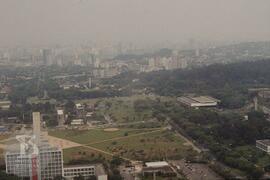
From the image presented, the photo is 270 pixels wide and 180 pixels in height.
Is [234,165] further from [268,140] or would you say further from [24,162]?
[24,162]

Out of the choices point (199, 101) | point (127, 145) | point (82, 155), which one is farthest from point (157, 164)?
point (199, 101)

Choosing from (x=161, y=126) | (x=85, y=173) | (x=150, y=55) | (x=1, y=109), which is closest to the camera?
(x=85, y=173)

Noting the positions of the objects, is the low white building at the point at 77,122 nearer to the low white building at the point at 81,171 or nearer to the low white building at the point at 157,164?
the low white building at the point at 157,164

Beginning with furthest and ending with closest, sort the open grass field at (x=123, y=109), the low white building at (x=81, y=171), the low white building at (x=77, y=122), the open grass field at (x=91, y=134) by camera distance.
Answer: the open grass field at (x=123, y=109), the low white building at (x=77, y=122), the open grass field at (x=91, y=134), the low white building at (x=81, y=171)

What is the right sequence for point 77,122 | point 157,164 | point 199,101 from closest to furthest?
point 157,164 → point 77,122 → point 199,101

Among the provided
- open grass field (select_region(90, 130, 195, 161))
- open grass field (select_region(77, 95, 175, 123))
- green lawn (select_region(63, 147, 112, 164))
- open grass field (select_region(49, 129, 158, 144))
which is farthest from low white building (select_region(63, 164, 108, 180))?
open grass field (select_region(77, 95, 175, 123))

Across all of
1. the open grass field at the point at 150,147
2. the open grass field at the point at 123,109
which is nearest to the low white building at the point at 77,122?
the open grass field at the point at 123,109

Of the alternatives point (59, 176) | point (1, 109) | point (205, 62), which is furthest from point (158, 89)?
point (59, 176)

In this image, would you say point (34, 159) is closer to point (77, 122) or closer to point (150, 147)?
point (150, 147)

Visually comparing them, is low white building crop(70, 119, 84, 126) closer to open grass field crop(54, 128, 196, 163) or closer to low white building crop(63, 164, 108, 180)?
open grass field crop(54, 128, 196, 163)
